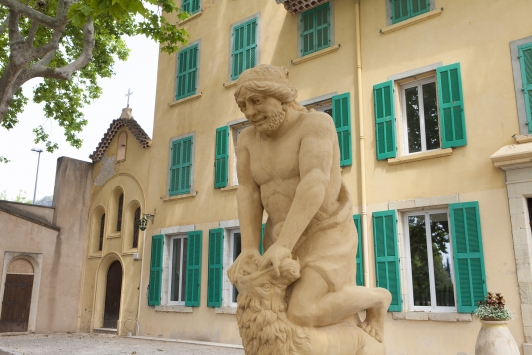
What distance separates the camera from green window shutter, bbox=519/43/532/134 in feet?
26.9

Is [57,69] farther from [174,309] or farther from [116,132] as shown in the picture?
[116,132]

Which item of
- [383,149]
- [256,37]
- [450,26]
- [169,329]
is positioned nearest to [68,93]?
[256,37]

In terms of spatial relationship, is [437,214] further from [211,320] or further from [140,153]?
[140,153]

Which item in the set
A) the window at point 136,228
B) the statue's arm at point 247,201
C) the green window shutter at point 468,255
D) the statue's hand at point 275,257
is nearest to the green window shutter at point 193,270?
the window at point 136,228

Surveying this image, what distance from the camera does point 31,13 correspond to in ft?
27.0

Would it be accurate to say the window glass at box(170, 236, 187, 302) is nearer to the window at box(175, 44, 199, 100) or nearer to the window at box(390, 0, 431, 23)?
the window at box(175, 44, 199, 100)

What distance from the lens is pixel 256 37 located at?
1278 centimetres

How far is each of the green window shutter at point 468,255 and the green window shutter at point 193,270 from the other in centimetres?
631

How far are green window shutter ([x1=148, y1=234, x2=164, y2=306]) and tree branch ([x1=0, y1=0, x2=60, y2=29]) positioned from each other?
21.8 ft

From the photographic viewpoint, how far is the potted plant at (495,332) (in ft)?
20.4

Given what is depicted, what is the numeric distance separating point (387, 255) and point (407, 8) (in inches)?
198

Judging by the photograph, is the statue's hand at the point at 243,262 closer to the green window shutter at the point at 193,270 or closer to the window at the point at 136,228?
the green window shutter at the point at 193,270

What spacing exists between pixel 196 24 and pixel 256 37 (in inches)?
109

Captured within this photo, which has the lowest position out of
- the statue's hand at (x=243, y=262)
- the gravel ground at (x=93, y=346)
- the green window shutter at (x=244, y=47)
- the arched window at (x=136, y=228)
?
the gravel ground at (x=93, y=346)
